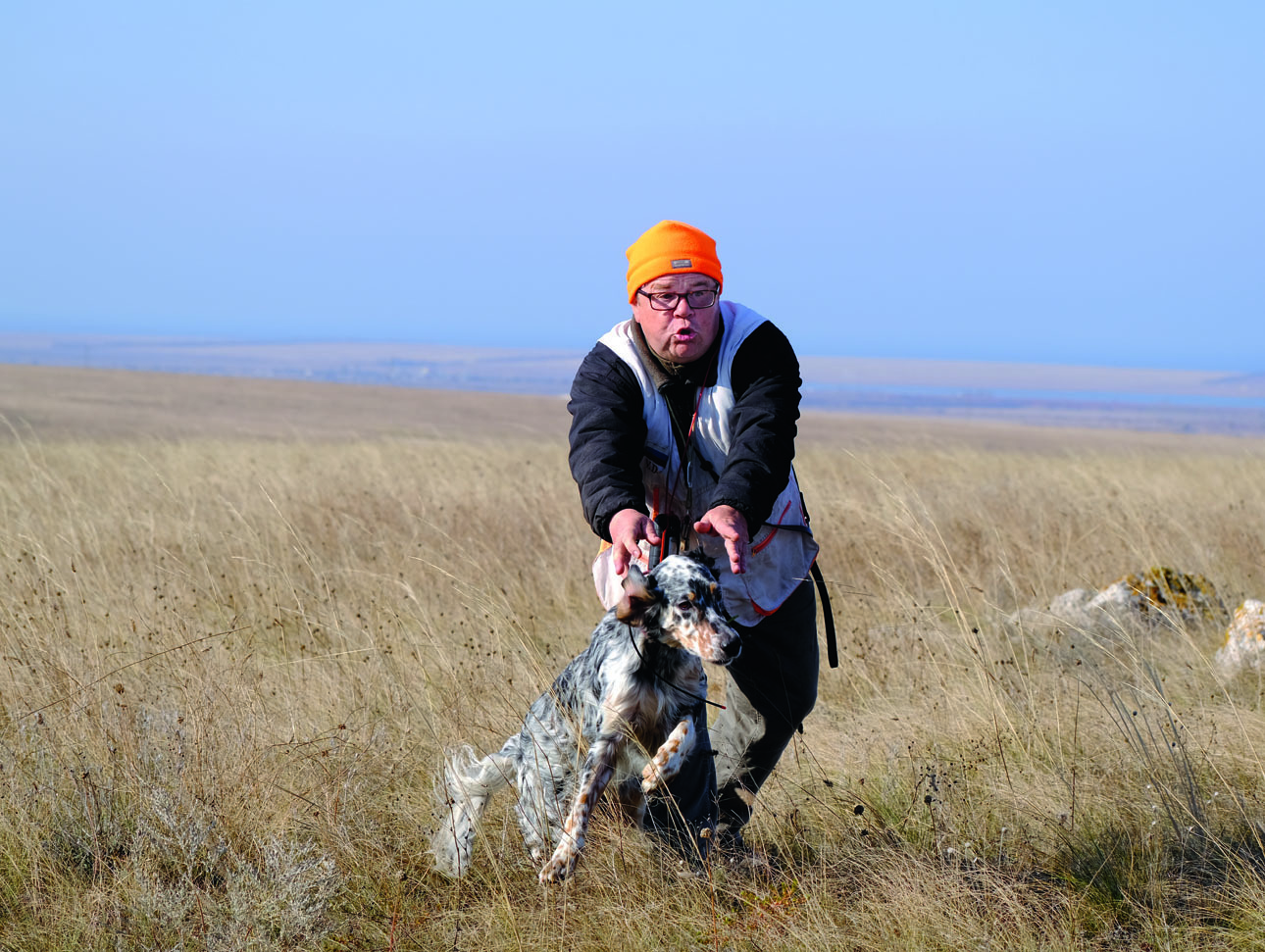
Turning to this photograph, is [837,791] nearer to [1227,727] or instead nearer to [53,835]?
[1227,727]

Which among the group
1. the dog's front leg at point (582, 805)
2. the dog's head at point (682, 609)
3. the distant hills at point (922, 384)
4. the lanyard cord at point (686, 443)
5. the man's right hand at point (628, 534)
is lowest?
the distant hills at point (922, 384)

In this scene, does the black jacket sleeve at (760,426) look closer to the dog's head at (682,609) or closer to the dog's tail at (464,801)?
the dog's head at (682,609)

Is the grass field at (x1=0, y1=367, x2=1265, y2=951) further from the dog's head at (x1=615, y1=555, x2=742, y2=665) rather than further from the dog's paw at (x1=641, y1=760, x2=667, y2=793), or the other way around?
the dog's head at (x1=615, y1=555, x2=742, y2=665)

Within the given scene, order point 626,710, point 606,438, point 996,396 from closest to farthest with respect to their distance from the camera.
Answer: point 626,710
point 606,438
point 996,396

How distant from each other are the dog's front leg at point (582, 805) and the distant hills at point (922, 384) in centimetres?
5535

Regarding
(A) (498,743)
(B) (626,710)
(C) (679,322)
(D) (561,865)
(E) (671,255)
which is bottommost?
(A) (498,743)

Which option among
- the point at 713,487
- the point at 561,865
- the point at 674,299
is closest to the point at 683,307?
the point at 674,299

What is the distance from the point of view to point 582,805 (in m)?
3.00

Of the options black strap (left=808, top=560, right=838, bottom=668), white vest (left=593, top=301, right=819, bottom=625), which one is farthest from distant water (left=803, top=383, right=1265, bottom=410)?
white vest (left=593, top=301, right=819, bottom=625)

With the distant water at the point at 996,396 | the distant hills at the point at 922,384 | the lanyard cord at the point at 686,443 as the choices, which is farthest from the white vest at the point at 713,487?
the distant water at the point at 996,396

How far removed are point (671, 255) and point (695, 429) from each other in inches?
20.3

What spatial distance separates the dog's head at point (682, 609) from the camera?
291cm

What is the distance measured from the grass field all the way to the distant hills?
51804mm

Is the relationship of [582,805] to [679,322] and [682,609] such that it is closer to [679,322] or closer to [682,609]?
[682,609]
